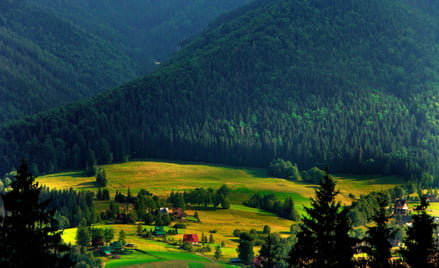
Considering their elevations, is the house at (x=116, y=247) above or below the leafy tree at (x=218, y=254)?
above

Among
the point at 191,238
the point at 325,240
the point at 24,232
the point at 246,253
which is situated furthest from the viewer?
the point at 191,238

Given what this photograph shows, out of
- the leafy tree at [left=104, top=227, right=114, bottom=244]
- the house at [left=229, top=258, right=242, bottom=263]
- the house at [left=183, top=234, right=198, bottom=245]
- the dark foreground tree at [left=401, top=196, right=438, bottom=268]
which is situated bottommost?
the house at [left=229, top=258, right=242, bottom=263]

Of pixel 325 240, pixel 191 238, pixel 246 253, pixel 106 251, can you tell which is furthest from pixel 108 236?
pixel 325 240

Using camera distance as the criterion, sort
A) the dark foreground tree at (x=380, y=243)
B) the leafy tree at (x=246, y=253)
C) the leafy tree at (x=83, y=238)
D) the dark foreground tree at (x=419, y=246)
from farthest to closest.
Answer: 1. the leafy tree at (x=83, y=238)
2. the leafy tree at (x=246, y=253)
3. the dark foreground tree at (x=419, y=246)
4. the dark foreground tree at (x=380, y=243)

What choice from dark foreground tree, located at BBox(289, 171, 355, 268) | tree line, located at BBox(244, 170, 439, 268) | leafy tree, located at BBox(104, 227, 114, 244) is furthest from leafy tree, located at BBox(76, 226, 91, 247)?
dark foreground tree, located at BBox(289, 171, 355, 268)

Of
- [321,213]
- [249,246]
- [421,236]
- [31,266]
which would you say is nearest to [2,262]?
[31,266]

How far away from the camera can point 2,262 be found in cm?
4538

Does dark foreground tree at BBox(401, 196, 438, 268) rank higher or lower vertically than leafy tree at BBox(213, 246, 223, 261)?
higher

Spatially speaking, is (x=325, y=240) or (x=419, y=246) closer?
(x=325, y=240)

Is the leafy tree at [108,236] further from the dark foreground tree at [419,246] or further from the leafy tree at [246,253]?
the dark foreground tree at [419,246]

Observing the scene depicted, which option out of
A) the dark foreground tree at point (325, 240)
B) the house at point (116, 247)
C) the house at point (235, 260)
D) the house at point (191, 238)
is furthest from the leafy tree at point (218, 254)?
the dark foreground tree at point (325, 240)

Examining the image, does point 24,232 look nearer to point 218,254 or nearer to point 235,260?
point 235,260

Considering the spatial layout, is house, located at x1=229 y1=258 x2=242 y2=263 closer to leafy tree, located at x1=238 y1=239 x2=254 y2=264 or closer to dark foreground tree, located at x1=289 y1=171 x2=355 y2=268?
leafy tree, located at x1=238 y1=239 x2=254 y2=264

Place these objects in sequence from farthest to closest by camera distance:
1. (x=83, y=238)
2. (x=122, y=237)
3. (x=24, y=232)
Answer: (x=122, y=237) → (x=83, y=238) → (x=24, y=232)
